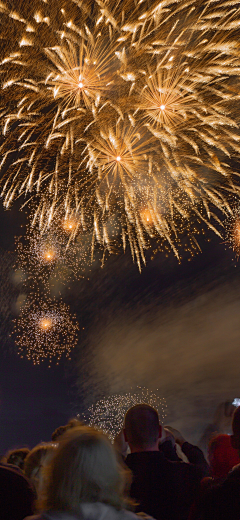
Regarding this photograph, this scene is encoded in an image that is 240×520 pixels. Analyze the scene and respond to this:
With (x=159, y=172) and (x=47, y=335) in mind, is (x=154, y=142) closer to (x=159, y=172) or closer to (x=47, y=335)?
(x=159, y=172)

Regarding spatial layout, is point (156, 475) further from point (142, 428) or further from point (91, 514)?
point (91, 514)

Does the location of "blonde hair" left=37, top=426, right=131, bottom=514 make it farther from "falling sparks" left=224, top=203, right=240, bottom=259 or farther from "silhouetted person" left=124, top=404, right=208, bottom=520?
"falling sparks" left=224, top=203, right=240, bottom=259

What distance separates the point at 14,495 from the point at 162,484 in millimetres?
901

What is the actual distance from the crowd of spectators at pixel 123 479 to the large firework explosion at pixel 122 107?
19.6 ft

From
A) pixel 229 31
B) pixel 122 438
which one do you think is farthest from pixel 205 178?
pixel 122 438

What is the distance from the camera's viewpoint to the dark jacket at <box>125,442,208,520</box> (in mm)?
2236

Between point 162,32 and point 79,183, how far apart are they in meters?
3.47

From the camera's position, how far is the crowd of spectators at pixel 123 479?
1.53m

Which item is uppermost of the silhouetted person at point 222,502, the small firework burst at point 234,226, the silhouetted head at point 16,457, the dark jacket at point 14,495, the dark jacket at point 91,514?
the small firework burst at point 234,226

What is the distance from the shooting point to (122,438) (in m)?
3.01

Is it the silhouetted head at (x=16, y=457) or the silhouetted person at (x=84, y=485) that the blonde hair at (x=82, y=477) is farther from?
the silhouetted head at (x=16, y=457)

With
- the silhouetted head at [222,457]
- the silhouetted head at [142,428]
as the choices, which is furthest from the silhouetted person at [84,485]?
the silhouetted head at [222,457]

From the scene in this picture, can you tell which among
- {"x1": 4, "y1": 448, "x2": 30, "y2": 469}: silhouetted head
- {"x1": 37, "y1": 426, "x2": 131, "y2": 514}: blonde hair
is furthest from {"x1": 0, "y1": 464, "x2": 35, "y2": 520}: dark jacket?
{"x1": 4, "y1": 448, "x2": 30, "y2": 469}: silhouetted head

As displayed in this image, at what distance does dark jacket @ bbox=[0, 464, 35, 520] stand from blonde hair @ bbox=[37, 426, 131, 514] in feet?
1.21
